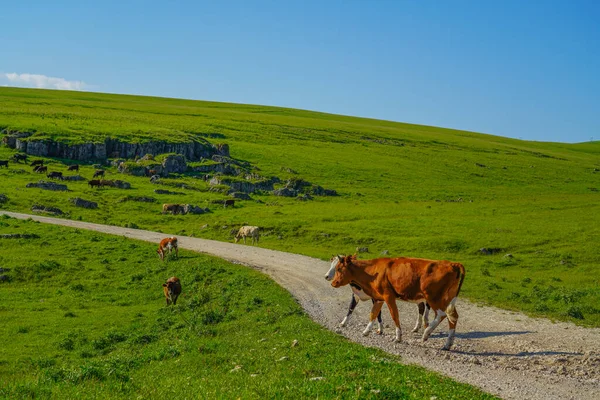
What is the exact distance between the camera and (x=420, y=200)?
8275 cm

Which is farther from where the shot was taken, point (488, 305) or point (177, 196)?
point (177, 196)

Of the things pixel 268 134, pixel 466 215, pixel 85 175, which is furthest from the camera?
pixel 268 134

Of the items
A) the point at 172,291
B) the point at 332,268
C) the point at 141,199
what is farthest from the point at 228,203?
the point at 332,268

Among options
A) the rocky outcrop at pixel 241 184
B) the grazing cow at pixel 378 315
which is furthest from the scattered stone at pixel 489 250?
the rocky outcrop at pixel 241 184

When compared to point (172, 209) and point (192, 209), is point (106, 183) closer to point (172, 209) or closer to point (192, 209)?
point (172, 209)

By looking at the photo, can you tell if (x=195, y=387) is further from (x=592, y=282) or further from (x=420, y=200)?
(x=420, y=200)

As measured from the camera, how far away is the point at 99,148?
88.9m

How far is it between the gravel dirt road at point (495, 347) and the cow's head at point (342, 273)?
65.7 inches

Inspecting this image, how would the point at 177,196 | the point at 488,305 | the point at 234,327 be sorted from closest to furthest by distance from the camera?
the point at 234,327 → the point at 488,305 → the point at 177,196

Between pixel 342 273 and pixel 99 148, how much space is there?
3049 inches

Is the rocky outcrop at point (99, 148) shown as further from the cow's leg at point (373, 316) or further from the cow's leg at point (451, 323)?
the cow's leg at point (451, 323)

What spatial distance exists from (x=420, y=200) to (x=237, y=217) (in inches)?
1334

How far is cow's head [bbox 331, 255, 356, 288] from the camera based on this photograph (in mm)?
19928

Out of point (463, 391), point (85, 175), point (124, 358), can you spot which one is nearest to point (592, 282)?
point (463, 391)
